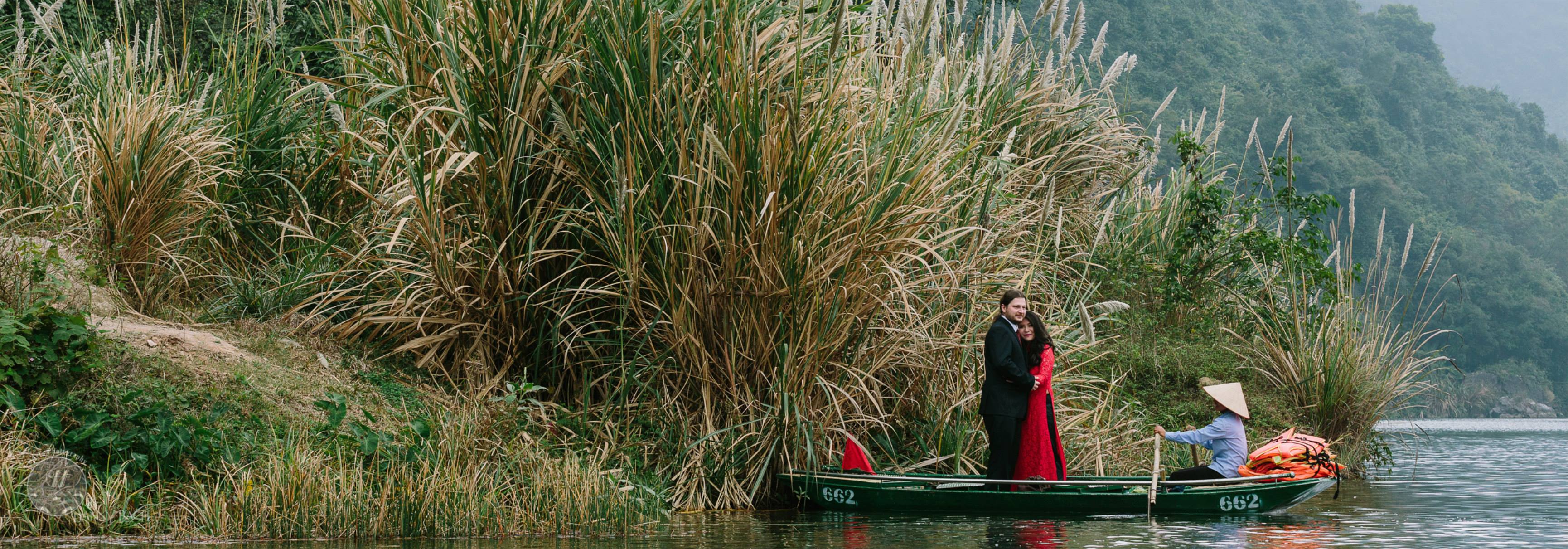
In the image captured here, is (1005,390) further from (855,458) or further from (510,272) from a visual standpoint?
(510,272)

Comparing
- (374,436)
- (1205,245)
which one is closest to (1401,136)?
(1205,245)

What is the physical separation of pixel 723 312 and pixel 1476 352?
164 ft

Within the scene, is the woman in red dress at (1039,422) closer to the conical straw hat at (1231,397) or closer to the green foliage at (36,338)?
the conical straw hat at (1231,397)

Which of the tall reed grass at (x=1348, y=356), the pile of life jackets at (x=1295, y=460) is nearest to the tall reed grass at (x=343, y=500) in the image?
the pile of life jackets at (x=1295, y=460)

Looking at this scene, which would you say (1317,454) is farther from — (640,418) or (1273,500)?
(640,418)

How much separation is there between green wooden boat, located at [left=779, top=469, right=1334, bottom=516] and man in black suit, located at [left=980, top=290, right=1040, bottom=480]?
8.5 inches

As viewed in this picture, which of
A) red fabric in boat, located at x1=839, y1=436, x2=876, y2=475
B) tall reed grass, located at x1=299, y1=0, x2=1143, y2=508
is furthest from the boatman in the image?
red fabric in boat, located at x1=839, y1=436, x2=876, y2=475

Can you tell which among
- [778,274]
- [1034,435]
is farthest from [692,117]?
[1034,435]

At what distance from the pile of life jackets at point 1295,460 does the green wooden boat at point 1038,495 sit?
369 millimetres

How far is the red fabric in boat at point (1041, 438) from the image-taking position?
29.5 feet

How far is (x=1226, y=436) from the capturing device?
9570mm

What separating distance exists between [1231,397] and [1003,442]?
5.80 ft

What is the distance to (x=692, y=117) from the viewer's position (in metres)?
8.41
